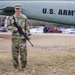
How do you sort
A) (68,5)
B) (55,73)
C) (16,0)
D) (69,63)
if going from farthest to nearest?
1. (16,0)
2. (68,5)
3. (69,63)
4. (55,73)

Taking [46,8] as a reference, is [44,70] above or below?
below

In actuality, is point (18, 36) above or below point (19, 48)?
above

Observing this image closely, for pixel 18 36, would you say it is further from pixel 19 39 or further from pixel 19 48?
pixel 19 48

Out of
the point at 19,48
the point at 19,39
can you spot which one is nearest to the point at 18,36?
the point at 19,39

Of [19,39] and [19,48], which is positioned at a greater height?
[19,39]

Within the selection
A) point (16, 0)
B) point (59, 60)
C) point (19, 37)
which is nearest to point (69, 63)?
point (59, 60)

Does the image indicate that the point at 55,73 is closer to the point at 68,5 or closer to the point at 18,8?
the point at 18,8

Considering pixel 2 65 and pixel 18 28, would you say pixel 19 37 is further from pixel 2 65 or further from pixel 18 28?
pixel 2 65

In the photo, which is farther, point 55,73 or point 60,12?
point 60,12

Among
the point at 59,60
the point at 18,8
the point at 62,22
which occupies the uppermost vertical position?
the point at 18,8

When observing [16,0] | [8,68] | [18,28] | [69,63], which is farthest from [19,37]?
[16,0]

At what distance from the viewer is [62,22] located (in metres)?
12.5

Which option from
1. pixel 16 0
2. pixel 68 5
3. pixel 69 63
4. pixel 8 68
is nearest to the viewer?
pixel 8 68

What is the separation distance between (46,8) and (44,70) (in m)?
3.04
